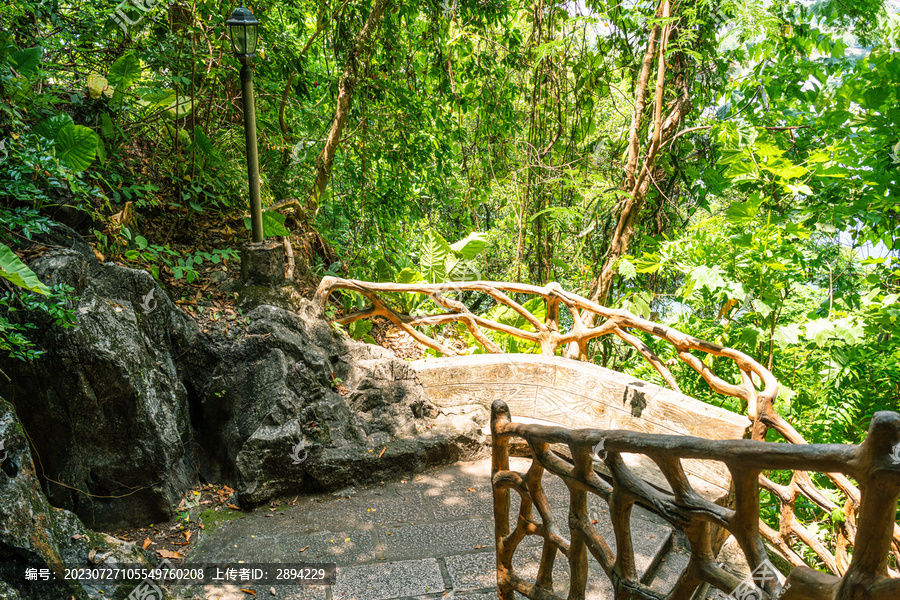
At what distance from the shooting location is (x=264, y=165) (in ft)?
17.2

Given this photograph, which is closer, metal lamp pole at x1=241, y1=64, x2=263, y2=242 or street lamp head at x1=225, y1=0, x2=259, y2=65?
street lamp head at x1=225, y1=0, x2=259, y2=65

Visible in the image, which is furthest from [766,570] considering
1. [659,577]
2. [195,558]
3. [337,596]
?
[195,558]

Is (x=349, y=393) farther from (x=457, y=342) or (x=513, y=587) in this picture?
(x=457, y=342)

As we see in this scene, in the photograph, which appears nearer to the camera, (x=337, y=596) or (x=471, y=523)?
(x=337, y=596)

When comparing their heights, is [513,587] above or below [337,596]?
above

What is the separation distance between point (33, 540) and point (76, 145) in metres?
2.21

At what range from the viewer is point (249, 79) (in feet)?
12.3

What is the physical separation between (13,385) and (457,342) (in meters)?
4.15

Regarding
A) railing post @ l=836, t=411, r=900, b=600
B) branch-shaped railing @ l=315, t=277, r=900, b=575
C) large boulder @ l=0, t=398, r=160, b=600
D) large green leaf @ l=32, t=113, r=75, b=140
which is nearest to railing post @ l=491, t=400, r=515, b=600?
branch-shaped railing @ l=315, t=277, r=900, b=575

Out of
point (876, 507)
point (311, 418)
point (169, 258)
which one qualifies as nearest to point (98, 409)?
point (311, 418)

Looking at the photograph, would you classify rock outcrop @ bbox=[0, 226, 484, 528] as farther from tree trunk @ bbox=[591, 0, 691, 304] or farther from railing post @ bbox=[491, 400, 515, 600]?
tree trunk @ bbox=[591, 0, 691, 304]

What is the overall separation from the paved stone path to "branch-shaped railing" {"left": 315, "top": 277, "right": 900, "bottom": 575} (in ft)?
1.72

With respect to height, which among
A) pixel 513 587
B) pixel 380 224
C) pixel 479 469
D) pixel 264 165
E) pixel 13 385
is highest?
pixel 264 165

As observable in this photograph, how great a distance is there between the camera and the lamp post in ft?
11.4
